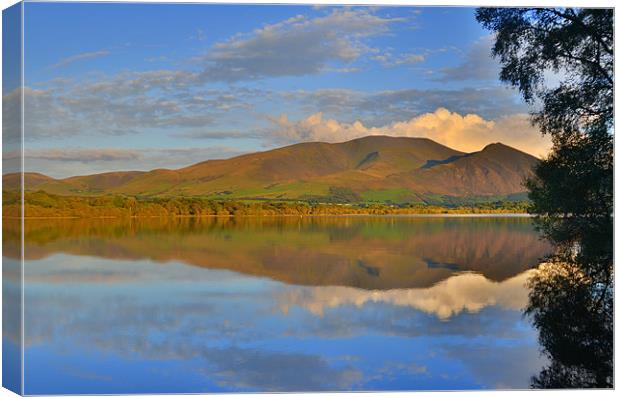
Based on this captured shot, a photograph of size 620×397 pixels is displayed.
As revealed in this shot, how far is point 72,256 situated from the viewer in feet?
37.0

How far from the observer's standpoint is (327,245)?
12555 mm

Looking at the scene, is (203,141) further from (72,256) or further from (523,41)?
(523,41)

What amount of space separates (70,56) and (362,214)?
5.25 m

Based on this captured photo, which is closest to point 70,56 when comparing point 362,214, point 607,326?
point 362,214

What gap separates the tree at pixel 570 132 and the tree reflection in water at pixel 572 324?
→ 0.06 ft

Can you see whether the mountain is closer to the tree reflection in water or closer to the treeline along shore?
the treeline along shore

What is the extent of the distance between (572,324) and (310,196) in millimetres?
4633


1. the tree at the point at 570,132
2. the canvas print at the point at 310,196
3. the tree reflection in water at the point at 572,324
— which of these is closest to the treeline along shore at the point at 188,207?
the canvas print at the point at 310,196

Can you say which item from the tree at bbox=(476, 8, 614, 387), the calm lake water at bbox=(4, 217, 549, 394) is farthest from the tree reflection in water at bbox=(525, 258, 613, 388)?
the calm lake water at bbox=(4, 217, 549, 394)

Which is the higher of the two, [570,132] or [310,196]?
[570,132]

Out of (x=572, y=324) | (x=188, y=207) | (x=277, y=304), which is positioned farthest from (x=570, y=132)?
(x=188, y=207)

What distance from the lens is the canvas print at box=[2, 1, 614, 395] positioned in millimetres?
10156

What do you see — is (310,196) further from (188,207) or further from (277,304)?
(277,304)

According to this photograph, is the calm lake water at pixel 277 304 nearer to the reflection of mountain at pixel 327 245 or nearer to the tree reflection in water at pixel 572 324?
the reflection of mountain at pixel 327 245
